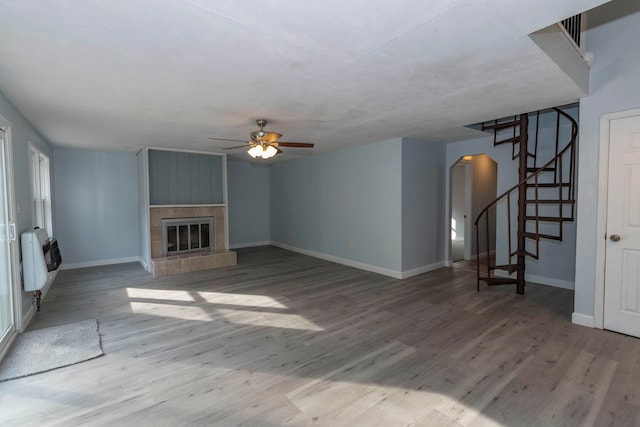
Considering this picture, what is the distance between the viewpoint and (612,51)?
10.0 ft

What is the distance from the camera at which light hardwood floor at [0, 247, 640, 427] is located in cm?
198

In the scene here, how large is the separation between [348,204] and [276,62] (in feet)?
13.4

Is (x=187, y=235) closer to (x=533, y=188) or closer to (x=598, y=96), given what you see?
(x=533, y=188)

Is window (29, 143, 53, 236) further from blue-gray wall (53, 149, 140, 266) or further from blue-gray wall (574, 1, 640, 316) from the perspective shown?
blue-gray wall (574, 1, 640, 316)

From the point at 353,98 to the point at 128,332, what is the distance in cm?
338

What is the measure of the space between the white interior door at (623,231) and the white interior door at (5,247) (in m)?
6.04

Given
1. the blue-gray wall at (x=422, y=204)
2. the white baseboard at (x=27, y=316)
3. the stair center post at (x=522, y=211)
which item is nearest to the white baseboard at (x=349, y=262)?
the blue-gray wall at (x=422, y=204)

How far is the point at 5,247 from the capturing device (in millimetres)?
2951

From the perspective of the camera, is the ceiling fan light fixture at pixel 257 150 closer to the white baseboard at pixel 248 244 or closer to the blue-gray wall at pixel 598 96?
the blue-gray wall at pixel 598 96

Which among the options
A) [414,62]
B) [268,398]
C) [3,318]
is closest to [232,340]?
[268,398]

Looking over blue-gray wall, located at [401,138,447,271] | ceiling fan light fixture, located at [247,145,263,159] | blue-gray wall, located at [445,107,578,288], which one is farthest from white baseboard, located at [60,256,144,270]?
blue-gray wall, located at [445,107,578,288]

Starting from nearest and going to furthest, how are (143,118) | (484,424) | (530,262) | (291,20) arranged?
(291,20) → (484,424) → (143,118) → (530,262)

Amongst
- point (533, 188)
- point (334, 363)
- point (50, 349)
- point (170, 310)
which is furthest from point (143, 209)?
point (533, 188)

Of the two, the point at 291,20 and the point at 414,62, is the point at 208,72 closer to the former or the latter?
the point at 291,20
